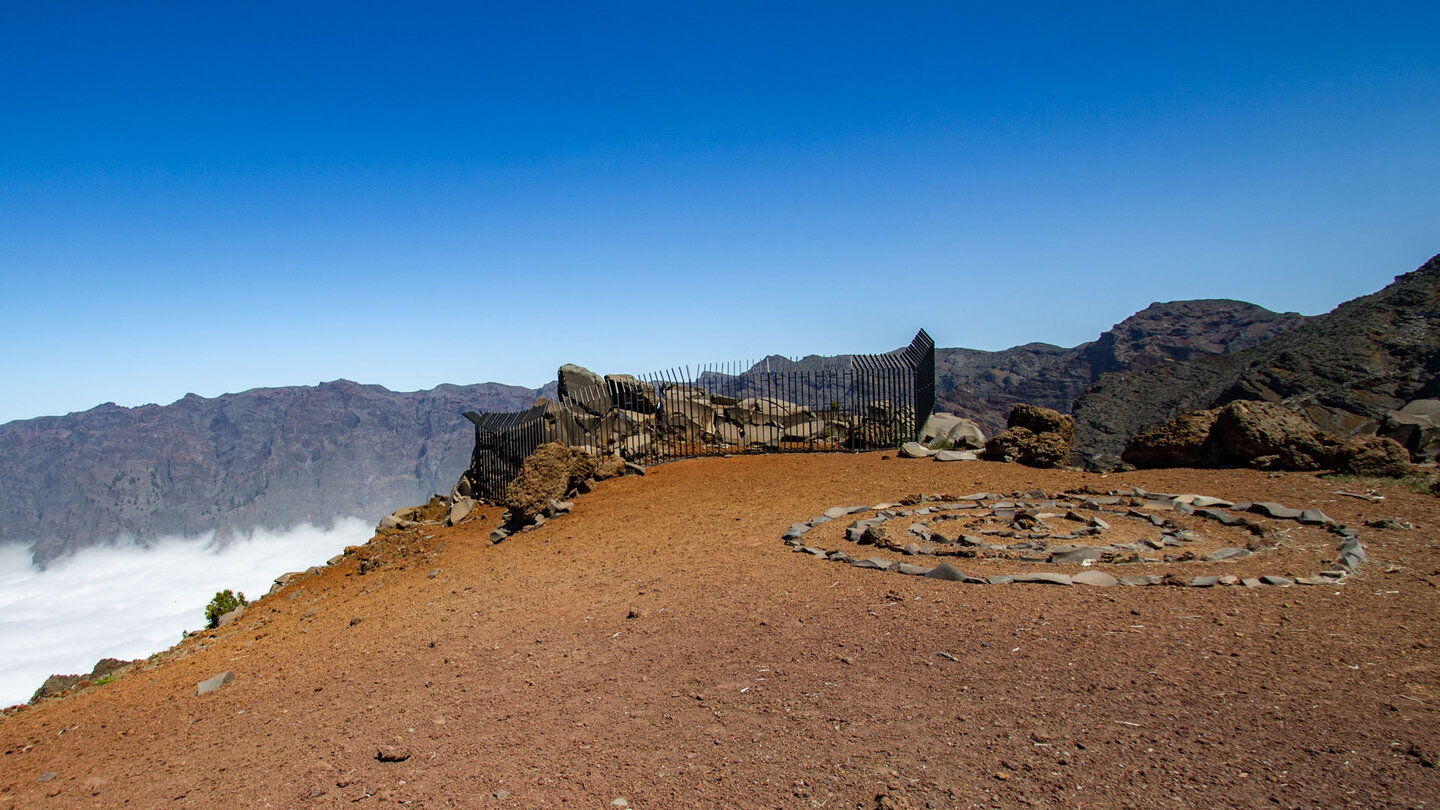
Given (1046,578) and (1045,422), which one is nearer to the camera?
(1046,578)

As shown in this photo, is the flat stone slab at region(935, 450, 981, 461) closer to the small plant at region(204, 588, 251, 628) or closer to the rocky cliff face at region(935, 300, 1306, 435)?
the small plant at region(204, 588, 251, 628)

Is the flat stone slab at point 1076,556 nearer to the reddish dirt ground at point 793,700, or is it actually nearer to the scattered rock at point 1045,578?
the reddish dirt ground at point 793,700

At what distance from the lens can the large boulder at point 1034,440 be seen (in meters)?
14.1

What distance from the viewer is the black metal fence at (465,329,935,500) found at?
16688 millimetres

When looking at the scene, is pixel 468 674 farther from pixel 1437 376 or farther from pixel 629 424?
pixel 1437 376

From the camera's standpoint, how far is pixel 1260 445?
12078mm

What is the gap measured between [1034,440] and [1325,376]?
788 cm

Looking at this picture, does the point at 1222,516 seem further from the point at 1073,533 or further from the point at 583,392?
the point at 583,392

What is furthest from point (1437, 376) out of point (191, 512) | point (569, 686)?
point (191, 512)

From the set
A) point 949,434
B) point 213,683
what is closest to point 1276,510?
point 949,434

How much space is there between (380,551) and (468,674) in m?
8.14

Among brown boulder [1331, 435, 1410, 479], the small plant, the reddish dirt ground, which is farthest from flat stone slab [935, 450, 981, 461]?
the small plant

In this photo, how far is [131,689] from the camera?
286 inches

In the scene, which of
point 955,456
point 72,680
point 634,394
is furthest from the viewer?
point 634,394
